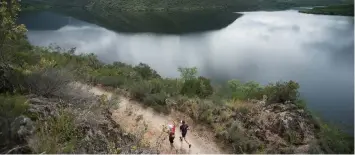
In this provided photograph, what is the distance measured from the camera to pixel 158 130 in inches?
452

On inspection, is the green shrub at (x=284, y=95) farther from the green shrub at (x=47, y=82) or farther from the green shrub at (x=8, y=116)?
the green shrub at (x=8, y=116)

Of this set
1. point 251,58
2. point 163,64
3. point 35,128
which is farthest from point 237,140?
point 251,58

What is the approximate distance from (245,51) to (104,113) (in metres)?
39.1

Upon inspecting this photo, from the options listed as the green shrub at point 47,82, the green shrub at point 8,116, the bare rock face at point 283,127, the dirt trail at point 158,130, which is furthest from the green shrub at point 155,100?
the green shrub at point 8,116

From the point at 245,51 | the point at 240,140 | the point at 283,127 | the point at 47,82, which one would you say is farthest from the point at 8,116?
the point at 245,51

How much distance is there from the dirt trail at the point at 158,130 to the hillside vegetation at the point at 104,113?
1.16 feet

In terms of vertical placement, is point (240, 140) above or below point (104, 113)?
below

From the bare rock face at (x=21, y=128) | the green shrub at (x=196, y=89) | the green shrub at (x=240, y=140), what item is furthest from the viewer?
the green shrub at (x=196, y=89)

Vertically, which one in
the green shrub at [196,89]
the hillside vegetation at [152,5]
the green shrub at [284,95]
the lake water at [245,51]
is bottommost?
the hillside vegetation at [152,5]

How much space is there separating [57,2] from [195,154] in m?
136

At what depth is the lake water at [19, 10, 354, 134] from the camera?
2986 centimetres

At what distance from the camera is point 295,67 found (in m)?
37.5

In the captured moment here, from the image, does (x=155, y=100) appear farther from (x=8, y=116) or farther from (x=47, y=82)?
(x=8, y=116)

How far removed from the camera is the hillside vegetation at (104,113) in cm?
585
